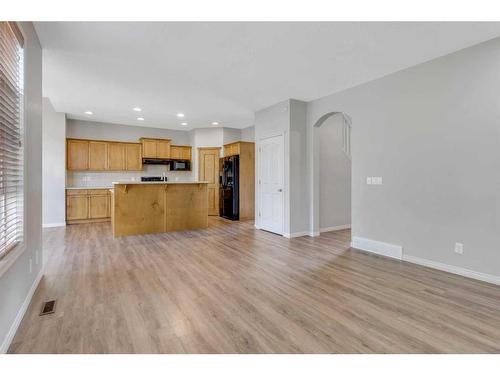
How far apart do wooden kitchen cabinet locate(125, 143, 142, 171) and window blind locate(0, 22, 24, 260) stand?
18.1 feet

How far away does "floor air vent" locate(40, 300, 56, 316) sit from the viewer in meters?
2.20

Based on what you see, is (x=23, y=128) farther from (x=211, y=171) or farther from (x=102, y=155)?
(x=211, y=171)

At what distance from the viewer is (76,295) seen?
2537 mm

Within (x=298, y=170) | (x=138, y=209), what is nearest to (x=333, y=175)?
(x=298, y=170)

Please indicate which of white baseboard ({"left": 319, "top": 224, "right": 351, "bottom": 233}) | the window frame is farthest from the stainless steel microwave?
the window frame

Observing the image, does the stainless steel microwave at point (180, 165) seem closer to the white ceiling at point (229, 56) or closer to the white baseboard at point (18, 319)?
the white ceiling at point (229, 56)

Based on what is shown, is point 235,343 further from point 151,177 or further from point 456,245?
point 151,177

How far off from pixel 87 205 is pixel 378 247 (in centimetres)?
673

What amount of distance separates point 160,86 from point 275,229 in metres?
3.42

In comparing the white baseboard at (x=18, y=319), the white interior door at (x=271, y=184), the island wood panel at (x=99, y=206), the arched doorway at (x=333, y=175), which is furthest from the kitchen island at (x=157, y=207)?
the arched doorway at (x=333, y=175)

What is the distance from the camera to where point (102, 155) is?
7172 mm

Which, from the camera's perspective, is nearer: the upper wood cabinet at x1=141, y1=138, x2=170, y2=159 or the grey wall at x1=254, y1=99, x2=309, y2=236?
the grey wall at x1=254, y1=99, x2=309, y2=236

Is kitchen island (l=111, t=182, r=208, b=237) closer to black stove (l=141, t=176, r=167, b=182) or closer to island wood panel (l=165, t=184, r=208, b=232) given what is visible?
island wood panel (l=165, t=184, r=208, b=232)

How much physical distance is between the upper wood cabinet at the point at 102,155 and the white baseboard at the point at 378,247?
626 cm
